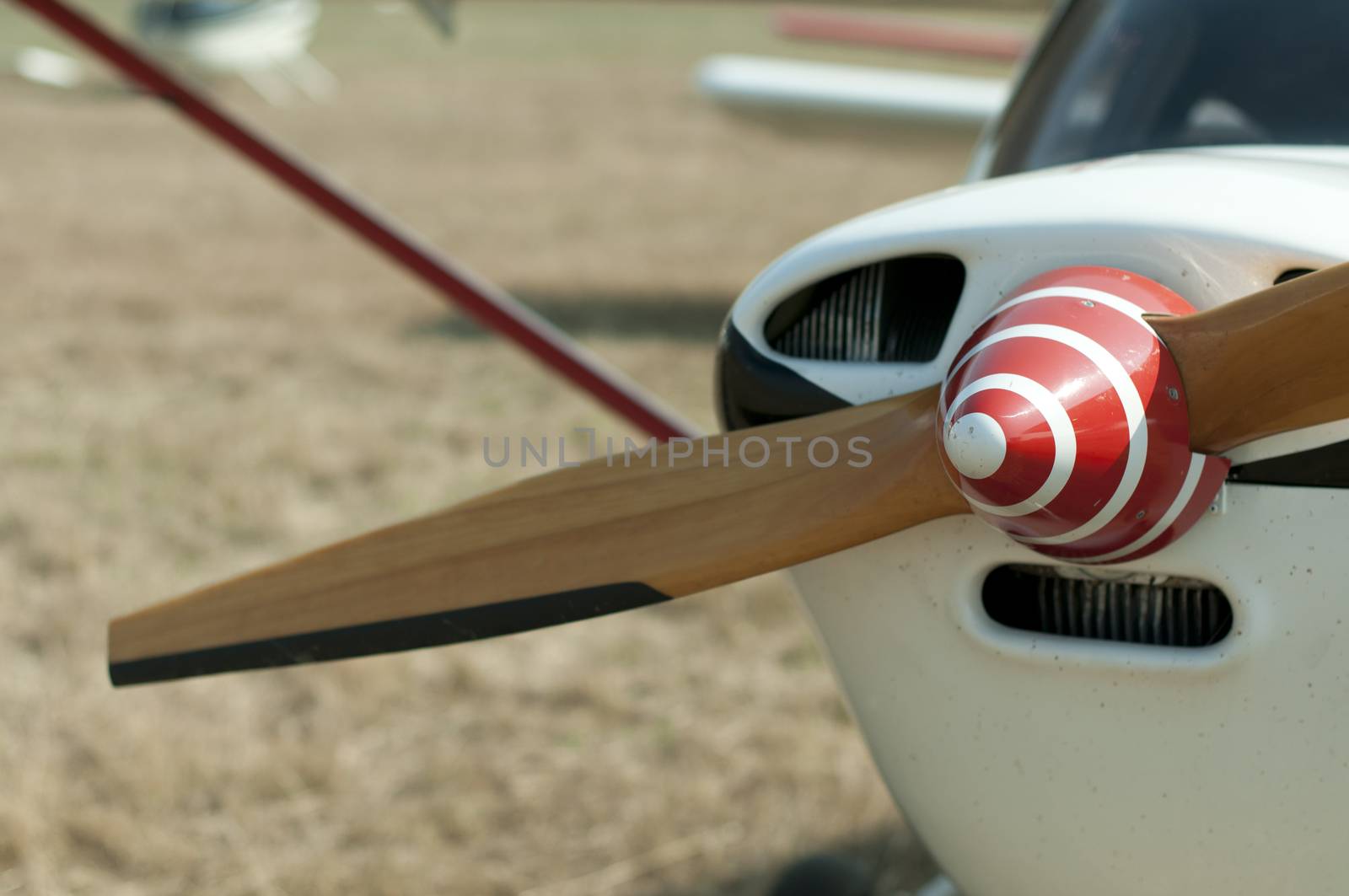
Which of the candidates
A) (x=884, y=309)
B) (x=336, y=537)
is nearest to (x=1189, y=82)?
(x=884, y=309)

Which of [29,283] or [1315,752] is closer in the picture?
[1315,752]

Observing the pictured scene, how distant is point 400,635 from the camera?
3.92 feet

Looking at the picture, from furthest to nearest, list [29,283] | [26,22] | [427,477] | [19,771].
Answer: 1. [26,22]
2. [29,283]
3. [427,477]
4. [19,771]

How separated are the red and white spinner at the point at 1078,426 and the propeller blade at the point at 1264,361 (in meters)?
0.02

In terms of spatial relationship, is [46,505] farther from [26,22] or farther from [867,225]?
[26,22]

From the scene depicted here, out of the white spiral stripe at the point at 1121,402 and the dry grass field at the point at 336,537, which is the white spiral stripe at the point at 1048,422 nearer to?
the white spiral stripe at the point at 1121,402

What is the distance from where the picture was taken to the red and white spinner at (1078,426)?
824 millimetres

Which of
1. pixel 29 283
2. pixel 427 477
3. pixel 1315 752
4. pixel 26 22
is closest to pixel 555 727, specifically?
A: pixel 427 477

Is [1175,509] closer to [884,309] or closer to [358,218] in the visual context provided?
[884,309]

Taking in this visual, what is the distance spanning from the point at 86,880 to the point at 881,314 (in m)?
1.66

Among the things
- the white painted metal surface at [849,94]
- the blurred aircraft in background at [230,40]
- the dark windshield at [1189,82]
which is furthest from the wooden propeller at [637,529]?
the blurred aircraft in background at [230,40]

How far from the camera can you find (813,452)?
1.09 meters

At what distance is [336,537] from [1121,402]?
2.79 metres

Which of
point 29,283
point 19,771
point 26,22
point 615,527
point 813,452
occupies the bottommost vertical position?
point 26,22
